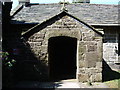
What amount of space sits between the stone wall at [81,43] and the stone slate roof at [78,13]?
341 centimetres

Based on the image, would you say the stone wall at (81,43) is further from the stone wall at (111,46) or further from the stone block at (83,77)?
the stone wall at (111,46)

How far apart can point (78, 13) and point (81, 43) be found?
555 centimetres

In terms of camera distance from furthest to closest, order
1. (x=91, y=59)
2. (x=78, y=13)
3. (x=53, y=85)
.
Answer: (x=78, y=13)
(x=91, y=59)
(x=53, y=85)

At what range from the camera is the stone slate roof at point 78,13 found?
1153cm

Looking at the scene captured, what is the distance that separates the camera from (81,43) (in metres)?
7.70

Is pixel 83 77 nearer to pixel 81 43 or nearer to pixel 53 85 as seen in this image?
pixel 53 85

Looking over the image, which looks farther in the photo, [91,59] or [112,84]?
[91,59]

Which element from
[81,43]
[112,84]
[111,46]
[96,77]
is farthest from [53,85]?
[111,46]

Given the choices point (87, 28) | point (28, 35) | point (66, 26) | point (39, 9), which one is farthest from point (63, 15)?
point (39, 9)

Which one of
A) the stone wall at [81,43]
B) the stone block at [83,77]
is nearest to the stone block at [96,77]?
the stone wall at [81,43]

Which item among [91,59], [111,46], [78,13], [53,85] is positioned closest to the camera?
[53,85]

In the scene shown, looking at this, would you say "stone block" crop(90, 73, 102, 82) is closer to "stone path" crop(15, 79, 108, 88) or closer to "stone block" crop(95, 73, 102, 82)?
"stone block" crop(95, 73, 102, 82)

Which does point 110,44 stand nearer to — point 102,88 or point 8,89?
point 102,88

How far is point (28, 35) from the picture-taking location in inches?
306
